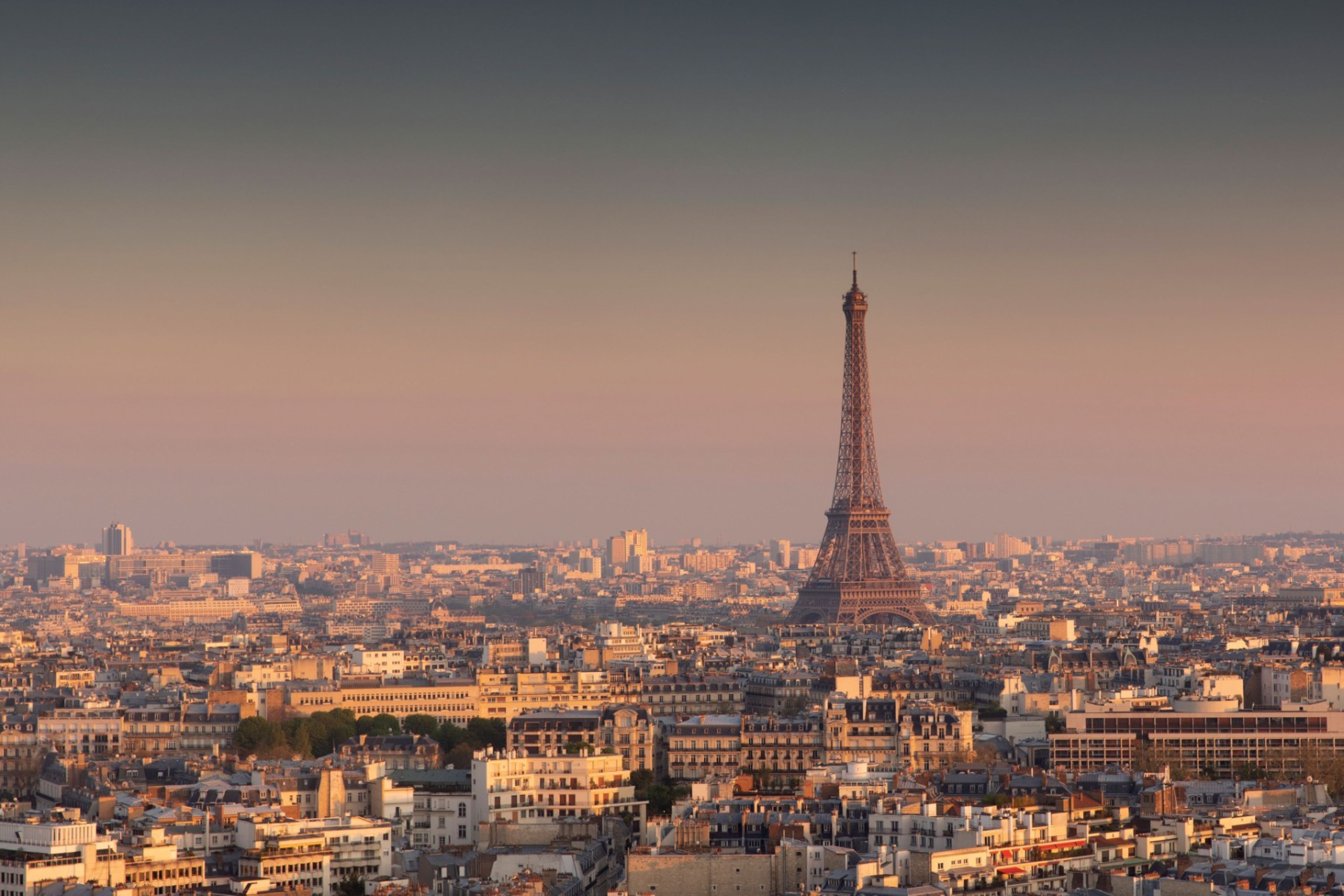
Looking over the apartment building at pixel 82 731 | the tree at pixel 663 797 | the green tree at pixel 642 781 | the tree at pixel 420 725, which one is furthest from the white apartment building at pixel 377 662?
the tree at pixel 663 797

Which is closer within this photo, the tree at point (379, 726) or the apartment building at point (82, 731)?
the apartment building at point (82, 731)

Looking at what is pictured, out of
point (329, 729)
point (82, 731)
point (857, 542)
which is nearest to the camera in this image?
point (329, 729)

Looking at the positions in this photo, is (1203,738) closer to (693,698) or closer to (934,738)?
(934,738)

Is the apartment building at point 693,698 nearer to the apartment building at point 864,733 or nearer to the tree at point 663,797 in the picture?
the apartment building at point 864,733

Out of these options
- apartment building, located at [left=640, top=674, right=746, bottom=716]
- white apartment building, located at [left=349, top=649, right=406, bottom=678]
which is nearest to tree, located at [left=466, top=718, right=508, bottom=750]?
apartment building, located at [left=640, top=674, right=746, bottom=716]

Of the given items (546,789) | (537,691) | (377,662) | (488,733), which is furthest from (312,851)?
(377,662)

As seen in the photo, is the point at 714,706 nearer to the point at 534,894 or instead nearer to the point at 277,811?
the point at 277,811
